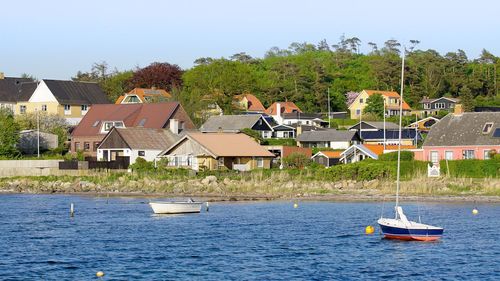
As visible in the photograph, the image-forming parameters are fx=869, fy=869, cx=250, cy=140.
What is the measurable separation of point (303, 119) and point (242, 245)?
80948 millimetres

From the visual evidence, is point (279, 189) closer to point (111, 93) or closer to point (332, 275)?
point (332, 275)

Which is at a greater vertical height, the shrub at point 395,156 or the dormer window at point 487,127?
the dormer window at point 487,127

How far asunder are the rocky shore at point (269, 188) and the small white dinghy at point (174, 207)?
962 cm

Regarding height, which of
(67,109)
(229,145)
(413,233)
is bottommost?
(413,233)

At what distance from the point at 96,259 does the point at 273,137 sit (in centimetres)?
7122

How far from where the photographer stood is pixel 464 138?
77.6 m

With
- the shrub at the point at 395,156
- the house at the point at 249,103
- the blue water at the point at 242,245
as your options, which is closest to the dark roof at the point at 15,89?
the house at the point at 249,103

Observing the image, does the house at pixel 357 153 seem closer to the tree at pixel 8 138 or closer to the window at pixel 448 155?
the window at pixel 448 155

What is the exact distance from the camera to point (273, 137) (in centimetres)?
10838

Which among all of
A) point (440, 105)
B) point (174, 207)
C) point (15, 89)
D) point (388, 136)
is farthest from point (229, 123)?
point (174, 207)

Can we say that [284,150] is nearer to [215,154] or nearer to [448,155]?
[215,154]

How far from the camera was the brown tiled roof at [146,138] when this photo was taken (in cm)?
8869

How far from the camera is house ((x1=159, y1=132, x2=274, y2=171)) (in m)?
81.5

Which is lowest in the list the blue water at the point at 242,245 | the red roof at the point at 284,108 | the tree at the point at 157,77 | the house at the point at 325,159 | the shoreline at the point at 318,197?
the blue water at the point at 242,245
